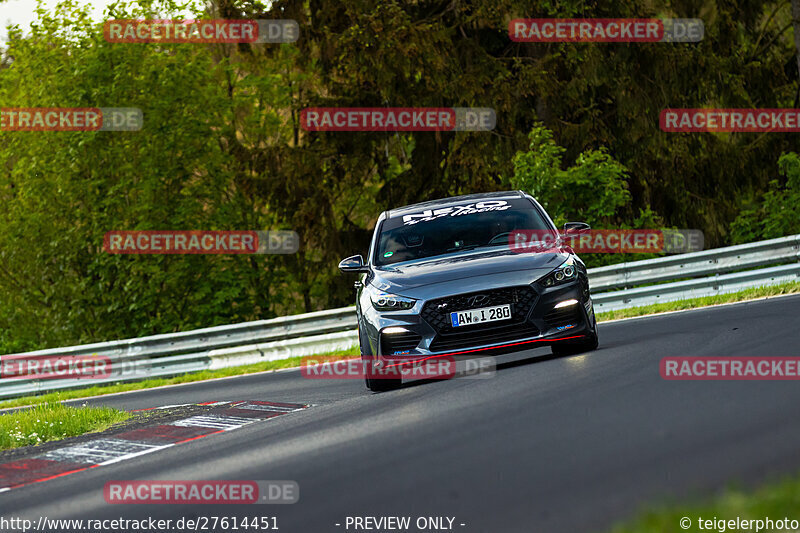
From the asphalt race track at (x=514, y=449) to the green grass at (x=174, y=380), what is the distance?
723cm

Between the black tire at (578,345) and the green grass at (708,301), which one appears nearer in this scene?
the black tire at (578,345)

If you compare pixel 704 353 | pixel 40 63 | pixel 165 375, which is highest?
pixel 40 63

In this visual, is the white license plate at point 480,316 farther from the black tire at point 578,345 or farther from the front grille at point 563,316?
the black tire at point 578,345

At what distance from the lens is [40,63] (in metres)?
31.3

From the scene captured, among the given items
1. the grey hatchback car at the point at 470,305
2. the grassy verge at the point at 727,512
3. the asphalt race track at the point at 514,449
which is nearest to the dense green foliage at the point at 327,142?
the grey hatchback car at the point at 470,305

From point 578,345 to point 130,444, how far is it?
4565 mm

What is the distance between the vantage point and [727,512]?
4.34 m

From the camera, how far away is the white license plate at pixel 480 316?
9.92 meters

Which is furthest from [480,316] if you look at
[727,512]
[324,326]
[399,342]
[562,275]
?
[324,326]

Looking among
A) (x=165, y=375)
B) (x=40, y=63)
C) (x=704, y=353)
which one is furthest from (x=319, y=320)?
(x=40, y=63)

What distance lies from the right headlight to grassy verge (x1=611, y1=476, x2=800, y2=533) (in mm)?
5342

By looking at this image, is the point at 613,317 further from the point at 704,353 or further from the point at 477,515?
the point at 477,515

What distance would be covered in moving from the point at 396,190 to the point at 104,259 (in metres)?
8.52

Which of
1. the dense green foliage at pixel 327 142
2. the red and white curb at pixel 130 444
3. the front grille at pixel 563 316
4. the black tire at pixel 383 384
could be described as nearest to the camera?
the red and white curb at pixel 130 444
